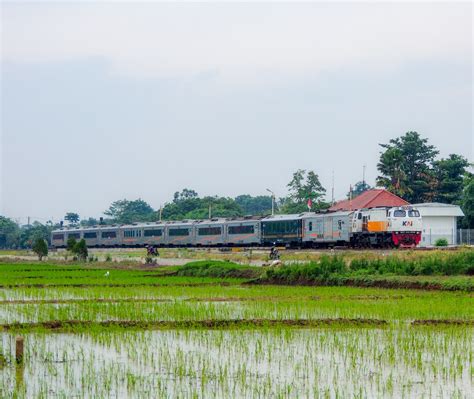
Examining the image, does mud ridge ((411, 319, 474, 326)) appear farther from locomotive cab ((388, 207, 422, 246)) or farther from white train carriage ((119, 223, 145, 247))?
white train carriage ((119, 223, 145, 247))

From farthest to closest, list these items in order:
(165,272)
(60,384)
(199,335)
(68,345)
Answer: (165,272) → (199,335) → (68,345) → (60,384)

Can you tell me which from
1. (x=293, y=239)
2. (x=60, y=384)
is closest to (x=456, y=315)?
(x=60, y=384)

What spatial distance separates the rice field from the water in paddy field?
20 mm

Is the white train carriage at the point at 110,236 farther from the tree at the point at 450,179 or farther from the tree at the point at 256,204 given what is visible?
the tree at the point at 256,204

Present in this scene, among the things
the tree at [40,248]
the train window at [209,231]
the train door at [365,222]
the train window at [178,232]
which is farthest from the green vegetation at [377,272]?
the train window at [178,232]

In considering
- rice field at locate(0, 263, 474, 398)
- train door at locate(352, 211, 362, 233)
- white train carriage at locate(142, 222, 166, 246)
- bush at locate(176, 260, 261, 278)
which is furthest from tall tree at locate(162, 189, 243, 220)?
rice field at locate(0, 263, 474, 398)

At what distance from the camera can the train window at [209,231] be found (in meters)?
69.1

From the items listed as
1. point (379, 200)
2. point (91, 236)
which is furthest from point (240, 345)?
point (91, 236)

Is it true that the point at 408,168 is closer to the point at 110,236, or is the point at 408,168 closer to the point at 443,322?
the point at 110,236

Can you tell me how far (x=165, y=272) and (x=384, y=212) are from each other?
46.4 feet

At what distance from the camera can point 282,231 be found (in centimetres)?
6034

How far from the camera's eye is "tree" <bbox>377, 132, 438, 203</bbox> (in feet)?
254

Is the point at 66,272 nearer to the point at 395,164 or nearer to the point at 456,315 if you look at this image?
the point at 456,315

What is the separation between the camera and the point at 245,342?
16.6m
